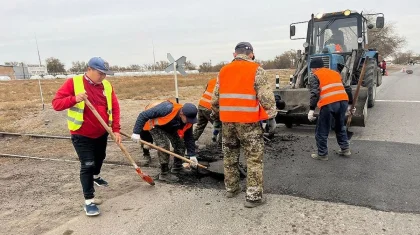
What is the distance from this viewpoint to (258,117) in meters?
3.86

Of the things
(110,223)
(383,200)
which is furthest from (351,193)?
(110,223)

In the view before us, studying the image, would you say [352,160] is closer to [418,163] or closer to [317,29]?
[418,163]

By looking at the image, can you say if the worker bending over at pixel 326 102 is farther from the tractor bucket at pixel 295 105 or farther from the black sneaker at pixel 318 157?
the tractor bucket at pixel 295 105

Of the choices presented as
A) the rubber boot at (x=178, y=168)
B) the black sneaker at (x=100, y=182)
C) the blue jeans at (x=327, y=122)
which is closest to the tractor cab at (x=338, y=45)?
the blue jeans at (x=327, y=122)

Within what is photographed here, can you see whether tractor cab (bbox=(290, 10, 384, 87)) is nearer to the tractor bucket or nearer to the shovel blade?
the tractor bucket

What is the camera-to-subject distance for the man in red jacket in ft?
11.9

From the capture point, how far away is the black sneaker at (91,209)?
371 centimetres

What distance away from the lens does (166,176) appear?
15.9ft

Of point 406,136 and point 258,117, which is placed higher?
point 258,117

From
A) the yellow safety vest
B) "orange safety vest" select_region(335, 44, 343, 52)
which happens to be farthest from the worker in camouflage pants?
"orange safety vest" select_region(335, 44, 343, 52)

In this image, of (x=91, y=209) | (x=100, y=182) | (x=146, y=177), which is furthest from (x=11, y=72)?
(x=91, y=209)

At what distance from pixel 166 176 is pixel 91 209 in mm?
1312

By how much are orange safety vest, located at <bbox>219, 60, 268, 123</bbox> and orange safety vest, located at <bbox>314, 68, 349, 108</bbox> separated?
75.9 inches

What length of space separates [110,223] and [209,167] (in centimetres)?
201
